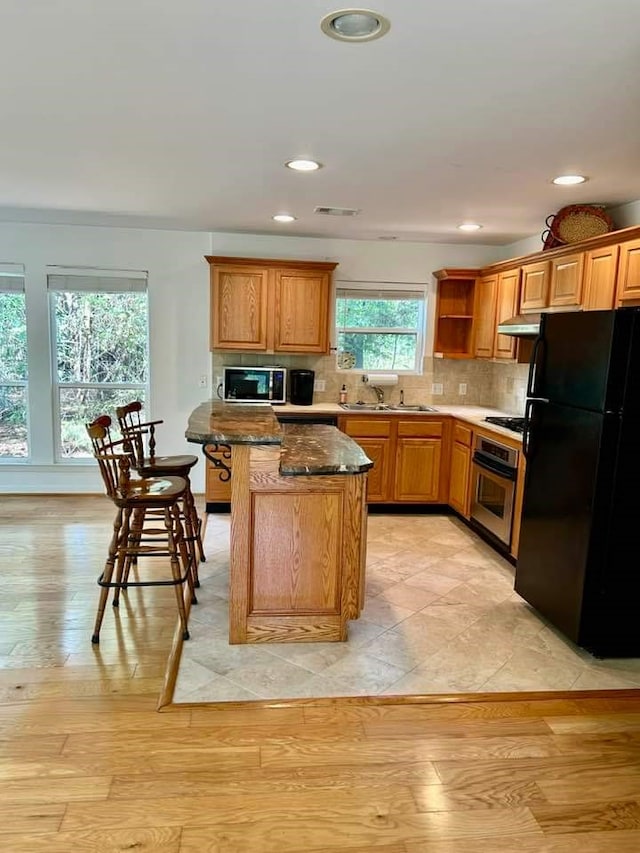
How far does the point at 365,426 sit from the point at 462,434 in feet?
2.64

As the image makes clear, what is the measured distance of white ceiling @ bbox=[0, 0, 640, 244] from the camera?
164cm

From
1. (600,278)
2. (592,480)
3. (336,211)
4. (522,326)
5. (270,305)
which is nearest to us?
(592,480)

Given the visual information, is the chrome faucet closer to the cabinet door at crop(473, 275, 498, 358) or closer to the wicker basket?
the cabinet door at crop(473, 275, 498, 358)

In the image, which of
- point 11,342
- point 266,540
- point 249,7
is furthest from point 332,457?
point 11,342

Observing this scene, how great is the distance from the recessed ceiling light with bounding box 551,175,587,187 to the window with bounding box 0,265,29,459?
433 centimetres

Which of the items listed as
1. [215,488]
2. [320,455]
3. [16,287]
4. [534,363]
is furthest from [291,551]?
[16,287]

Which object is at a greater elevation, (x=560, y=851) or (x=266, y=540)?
(x=266, y=540)

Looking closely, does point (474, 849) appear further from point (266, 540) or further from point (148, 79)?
point (148, 79)

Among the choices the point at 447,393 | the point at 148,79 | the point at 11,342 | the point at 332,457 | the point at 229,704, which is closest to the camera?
the point at 148,79

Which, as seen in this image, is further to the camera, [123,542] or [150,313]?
[150,313]

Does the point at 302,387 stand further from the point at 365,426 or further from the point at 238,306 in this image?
the point at 238,306

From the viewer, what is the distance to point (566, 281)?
145 inches

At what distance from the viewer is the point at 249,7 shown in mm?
1575

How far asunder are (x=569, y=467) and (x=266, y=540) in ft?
5.10
